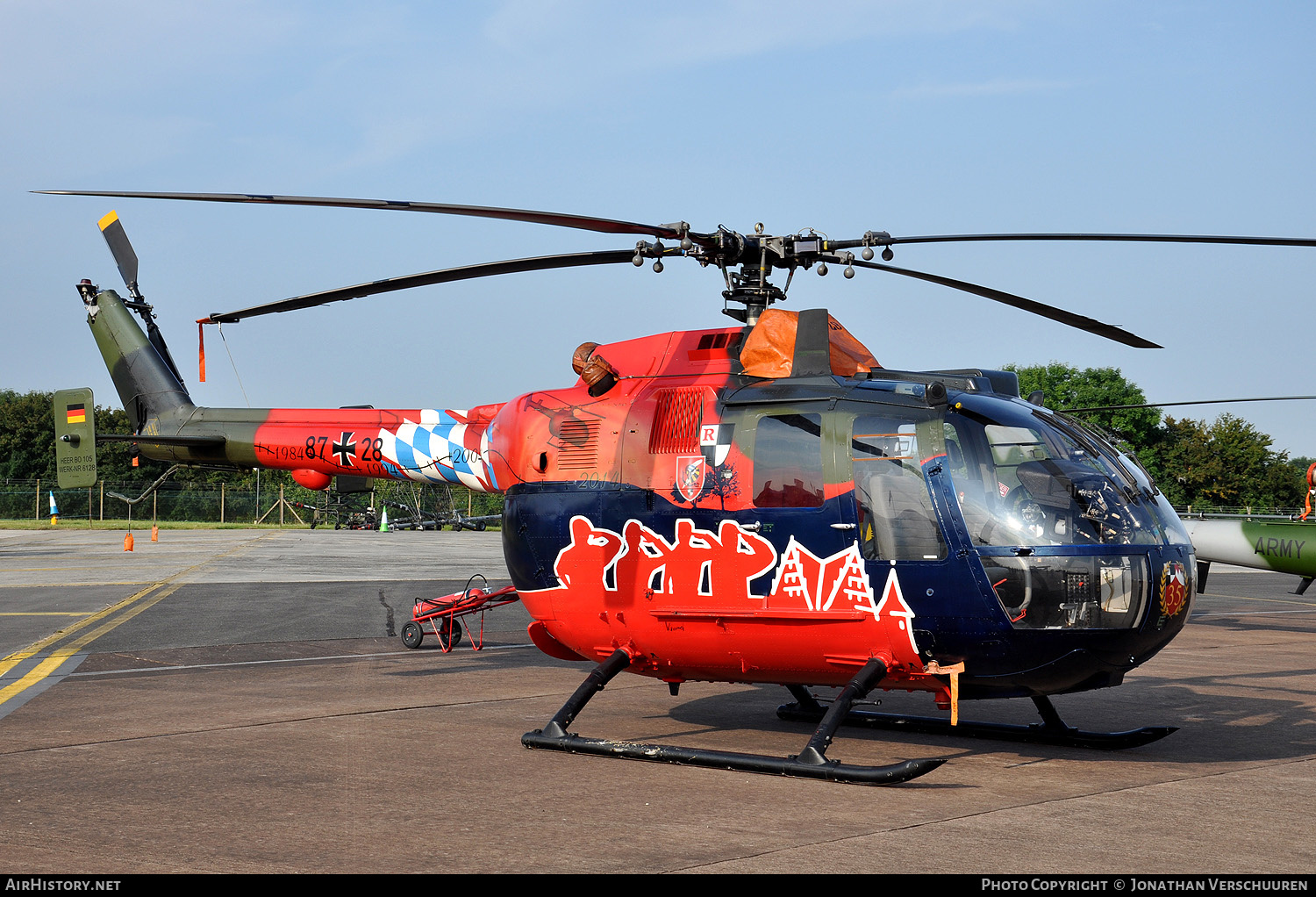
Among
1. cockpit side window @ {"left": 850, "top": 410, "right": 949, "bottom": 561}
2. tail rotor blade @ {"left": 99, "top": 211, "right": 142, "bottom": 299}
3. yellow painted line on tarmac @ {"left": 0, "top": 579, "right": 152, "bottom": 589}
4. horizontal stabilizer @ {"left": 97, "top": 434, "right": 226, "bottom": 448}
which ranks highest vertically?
tail rotor blade @ {"left": 99, "top": 211, "right": 142, "bottom": 299}

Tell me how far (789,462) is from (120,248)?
11.2 metres

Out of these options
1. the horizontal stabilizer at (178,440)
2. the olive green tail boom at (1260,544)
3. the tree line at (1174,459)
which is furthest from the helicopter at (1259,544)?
the tree line at (1174,459)

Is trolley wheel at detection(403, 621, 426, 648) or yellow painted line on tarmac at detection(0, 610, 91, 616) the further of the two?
yellow painted line on tarmac at detection(0, 610, 91, 616)

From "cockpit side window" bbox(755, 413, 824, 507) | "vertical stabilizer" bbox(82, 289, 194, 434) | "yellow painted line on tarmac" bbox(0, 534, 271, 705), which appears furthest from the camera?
"vertical stabilizer" bbox(82, 289, 194, 434)

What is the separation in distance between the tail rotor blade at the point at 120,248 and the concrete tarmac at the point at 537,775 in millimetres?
4994

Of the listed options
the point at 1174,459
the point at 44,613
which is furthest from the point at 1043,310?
the point at 1174,459

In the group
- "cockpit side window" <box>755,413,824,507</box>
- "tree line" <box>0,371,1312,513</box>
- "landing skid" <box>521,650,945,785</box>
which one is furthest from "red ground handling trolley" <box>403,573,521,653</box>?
"tree line" <box>0,371,1312,513</box>

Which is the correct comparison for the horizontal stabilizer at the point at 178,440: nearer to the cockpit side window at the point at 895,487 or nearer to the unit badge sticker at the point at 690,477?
the unit badge sticker at the point at 690,477

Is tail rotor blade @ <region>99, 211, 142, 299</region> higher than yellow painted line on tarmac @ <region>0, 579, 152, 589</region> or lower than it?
higher

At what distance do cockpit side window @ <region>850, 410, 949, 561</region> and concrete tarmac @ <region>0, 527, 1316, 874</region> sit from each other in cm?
158

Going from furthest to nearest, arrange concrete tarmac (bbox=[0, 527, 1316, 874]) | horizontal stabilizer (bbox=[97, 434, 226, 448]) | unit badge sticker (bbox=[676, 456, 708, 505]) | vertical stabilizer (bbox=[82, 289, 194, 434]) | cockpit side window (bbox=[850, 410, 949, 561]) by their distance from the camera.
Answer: vertical stabilizer (bbox=[82, 289, 194, 434])
horizontal stabilizer (bbox=[97, 434, 226, 448])
unit badge sticker (bbox=[676, 456, 708, 505])
cockpit side window (bbox=[850, 410, 949, 561])
concrete tarmac (bbox=[0, 527, 1316, 874])

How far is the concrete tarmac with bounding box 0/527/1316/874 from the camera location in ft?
18.6

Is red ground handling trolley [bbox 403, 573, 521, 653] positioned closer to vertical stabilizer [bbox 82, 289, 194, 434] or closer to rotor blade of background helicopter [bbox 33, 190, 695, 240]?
vertical stabilizer [bbox 82, 289, 194, 434]
